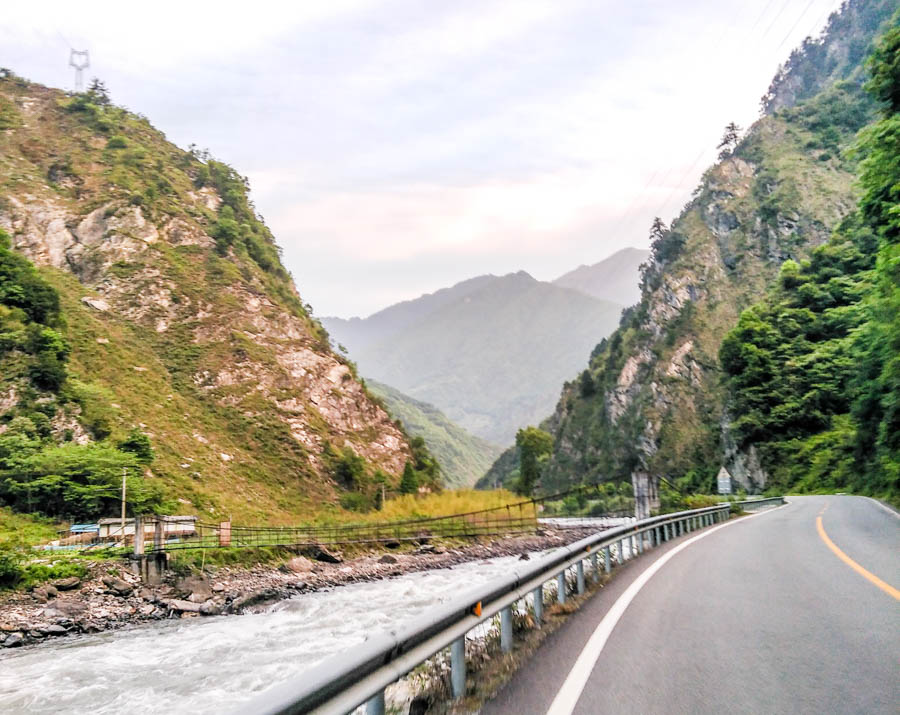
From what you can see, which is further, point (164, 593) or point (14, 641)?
point (164, 593)

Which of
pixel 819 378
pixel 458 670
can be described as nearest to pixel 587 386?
pixel 819 378

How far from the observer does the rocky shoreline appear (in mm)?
26375

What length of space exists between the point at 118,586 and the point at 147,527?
46.4 ft

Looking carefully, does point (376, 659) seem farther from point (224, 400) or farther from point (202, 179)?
point (202, 179)

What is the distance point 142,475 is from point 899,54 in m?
50.7

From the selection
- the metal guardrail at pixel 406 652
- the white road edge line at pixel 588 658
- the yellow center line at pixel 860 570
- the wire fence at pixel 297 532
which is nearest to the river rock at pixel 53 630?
the wire fence at pixel 297 532

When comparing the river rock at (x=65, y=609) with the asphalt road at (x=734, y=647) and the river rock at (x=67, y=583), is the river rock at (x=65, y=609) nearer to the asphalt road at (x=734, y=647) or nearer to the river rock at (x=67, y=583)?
the river rock at (x=67, y=583)

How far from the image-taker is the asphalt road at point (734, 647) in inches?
170

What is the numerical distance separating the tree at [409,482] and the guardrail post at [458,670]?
71.8 meters

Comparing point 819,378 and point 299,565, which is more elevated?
point 819,378

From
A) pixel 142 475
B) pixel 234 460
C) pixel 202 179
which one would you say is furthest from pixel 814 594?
pixel 202 179

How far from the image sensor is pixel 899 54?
65.0 ft

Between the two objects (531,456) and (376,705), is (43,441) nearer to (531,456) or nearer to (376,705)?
(376,705)

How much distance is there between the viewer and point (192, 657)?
19703 mm
